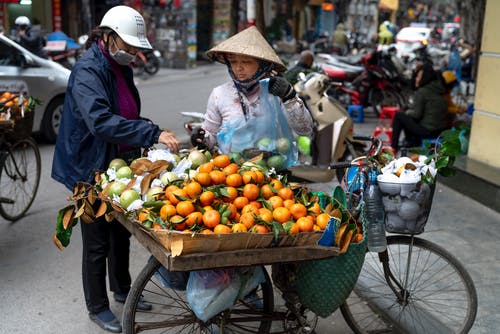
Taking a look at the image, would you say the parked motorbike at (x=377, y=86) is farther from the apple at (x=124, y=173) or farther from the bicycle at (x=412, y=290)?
the apple at (x=124, y=173)

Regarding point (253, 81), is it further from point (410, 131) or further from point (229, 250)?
point (410, 131)

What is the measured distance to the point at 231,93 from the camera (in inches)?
149

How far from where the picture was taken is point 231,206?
9.57 feet

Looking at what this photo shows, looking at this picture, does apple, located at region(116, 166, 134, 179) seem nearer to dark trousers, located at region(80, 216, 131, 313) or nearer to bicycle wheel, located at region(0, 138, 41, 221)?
dark trousers, located at region(80, 216, 131, 313)

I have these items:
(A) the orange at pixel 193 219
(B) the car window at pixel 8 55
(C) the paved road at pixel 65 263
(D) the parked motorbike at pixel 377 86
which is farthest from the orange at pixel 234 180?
(D) the parked motorbike at pixel 377 86

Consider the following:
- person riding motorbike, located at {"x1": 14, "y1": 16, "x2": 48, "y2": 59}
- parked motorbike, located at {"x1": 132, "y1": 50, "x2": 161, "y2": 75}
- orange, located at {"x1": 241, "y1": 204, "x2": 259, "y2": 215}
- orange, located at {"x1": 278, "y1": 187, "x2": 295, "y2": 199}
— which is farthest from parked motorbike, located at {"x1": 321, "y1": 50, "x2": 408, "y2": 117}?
orange, located at {"x1": 241, "y1": 204, "x2": 259, "y2": 215}

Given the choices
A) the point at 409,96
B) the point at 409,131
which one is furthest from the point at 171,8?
the point at 409,131

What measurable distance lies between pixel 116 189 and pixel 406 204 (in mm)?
1472

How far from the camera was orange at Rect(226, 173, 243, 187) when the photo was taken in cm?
303

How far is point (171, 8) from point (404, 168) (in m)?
19.8

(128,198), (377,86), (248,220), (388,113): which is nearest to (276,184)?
(248,220)

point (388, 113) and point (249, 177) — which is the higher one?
point (249, 177)

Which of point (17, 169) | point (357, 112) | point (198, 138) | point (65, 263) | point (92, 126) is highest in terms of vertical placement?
point (92, 126)

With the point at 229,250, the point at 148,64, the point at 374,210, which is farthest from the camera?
the point at 148,64
